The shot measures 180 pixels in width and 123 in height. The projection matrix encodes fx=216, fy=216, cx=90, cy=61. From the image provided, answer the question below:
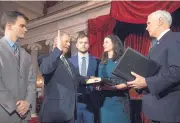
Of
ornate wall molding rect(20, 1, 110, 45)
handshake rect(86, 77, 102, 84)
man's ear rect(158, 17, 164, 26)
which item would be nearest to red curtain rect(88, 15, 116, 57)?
ornate wall molding rect(20, 1, 110, 45)

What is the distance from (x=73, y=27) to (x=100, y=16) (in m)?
1.37

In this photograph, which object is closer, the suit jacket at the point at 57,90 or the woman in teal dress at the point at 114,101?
the suit jacket at the point at 57,90

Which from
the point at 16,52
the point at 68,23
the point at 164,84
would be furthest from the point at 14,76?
the point at 68,23

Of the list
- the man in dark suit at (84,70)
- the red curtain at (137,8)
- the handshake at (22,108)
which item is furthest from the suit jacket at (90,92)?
the red curtain at (137,8)

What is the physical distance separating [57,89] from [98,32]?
132 inches

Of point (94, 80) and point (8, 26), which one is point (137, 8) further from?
point (8, 26)

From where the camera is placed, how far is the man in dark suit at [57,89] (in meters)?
2.08

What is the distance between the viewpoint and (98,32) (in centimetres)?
531

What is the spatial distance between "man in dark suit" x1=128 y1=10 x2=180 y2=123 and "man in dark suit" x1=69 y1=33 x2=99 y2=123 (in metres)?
0.96

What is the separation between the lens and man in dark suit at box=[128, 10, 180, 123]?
1.65 meters

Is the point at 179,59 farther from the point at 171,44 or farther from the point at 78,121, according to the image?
the point at 78,121

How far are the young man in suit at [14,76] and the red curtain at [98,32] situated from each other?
3395 millimetres

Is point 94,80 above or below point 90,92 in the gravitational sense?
above

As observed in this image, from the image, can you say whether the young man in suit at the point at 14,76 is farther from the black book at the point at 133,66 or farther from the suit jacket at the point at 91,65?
the suit jacket at the point at 91,65
